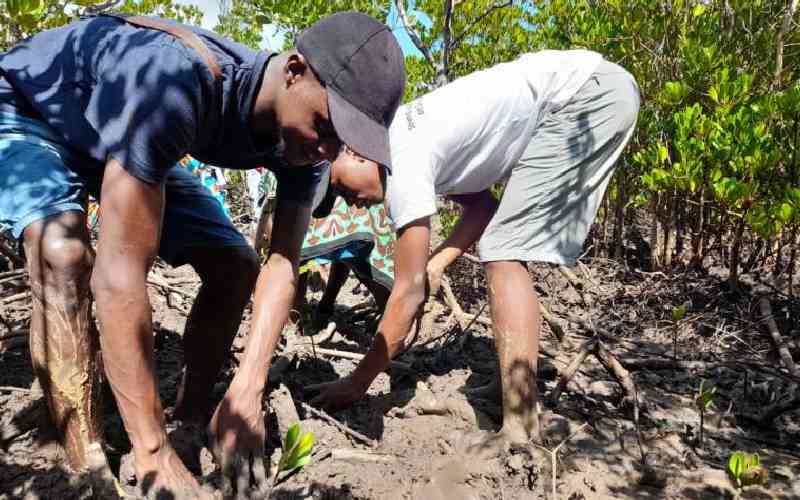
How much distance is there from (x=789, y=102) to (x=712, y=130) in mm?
493

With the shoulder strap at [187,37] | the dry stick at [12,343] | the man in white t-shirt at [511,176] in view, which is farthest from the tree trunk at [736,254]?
the dry stick at [12,343]

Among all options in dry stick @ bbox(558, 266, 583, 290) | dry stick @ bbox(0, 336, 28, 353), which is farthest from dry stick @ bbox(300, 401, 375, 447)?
dry stick @ bbox(558, 266, 583, 290)

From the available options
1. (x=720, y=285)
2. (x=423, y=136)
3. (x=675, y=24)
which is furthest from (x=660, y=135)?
(x=423, y=136)

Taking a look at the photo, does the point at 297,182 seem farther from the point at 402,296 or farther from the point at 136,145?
the point at 136,145

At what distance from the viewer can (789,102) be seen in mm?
3578

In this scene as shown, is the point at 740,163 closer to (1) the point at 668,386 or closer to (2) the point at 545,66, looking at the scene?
(1) the point at 668,386

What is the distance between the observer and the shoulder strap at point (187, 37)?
64.2 inches

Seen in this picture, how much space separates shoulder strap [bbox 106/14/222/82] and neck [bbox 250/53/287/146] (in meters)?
0.13

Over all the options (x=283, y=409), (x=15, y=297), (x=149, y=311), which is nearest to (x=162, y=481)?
(x=149, y=311)

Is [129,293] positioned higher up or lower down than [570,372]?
higher up

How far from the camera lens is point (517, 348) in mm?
2320

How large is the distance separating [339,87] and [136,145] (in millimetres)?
510

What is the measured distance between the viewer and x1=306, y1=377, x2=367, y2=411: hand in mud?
97.2 inches

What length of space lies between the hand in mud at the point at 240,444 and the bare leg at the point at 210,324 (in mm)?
459
